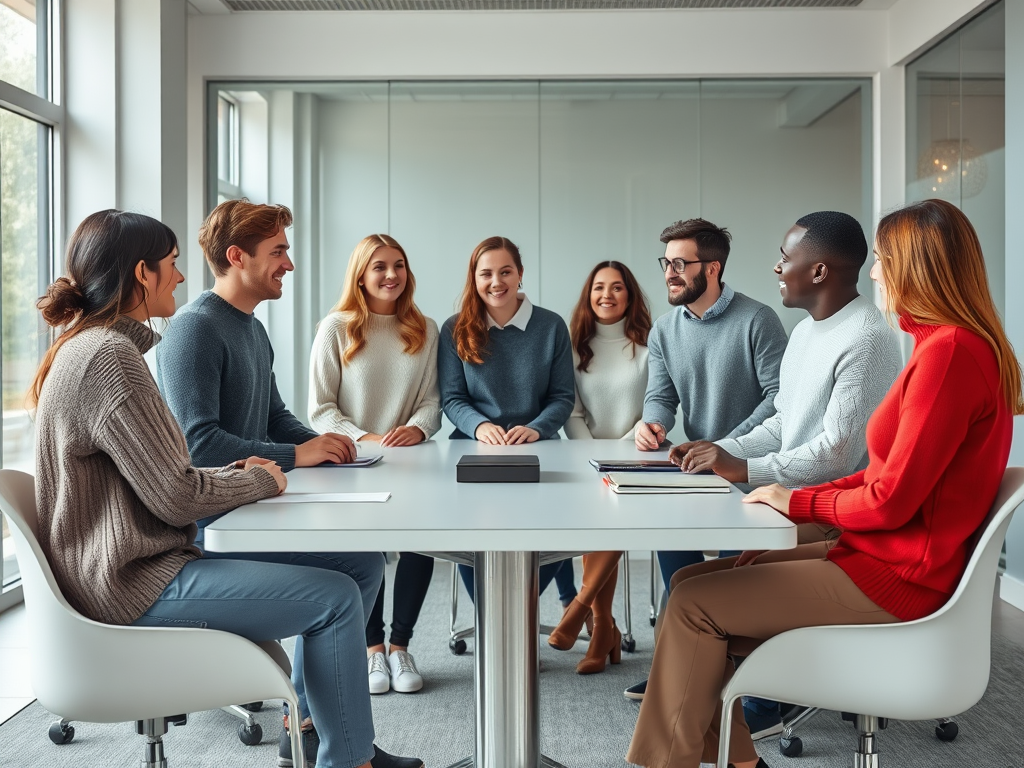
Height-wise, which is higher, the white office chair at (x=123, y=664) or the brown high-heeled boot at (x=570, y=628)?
the white office chair at (x=123, y=664)

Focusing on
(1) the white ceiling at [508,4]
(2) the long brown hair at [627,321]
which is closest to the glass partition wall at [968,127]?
(1) the white ceiling at [508,4]

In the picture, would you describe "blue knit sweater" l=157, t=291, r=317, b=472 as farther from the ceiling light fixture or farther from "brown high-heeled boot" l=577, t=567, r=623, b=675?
the ceiling light fixture

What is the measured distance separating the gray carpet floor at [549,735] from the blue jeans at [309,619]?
0.70 meters

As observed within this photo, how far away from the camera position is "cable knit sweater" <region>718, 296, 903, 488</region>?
80.9 inches

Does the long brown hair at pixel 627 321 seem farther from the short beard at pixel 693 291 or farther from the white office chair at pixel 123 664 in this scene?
the white office chair at pixel 123 664

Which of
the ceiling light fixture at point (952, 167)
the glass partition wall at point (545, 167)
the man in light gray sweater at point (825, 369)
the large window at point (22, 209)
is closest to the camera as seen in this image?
the man in light gray sweater at point (825, 369)

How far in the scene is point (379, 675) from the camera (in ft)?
9.31

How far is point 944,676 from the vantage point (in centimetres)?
157

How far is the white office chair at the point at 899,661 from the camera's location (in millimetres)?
1564

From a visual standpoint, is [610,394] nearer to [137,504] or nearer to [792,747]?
[792,747]

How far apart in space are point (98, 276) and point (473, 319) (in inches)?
63.0

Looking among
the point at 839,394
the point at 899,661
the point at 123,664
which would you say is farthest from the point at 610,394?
the point at 123,664

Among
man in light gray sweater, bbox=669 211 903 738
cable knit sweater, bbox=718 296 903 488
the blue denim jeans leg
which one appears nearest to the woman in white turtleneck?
the blue denim jeans leg

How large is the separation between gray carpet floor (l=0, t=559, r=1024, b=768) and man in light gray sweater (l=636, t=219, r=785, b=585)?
522mm
